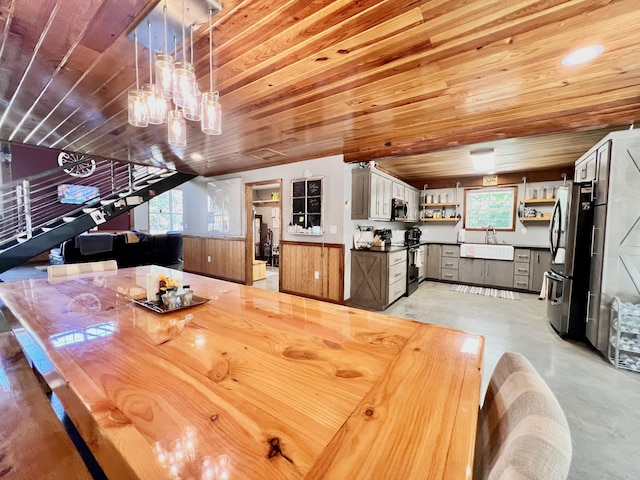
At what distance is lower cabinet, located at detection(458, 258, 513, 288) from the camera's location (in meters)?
5.34

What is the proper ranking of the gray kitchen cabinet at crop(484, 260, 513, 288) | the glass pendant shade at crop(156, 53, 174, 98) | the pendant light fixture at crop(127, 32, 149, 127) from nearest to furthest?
the glass pendant shade at crop(156, 53, 174, 98) < the pendant light fixture at crop(127, 32, 149, 127) < the gray kitchen cabinet at crop(484, 260, 513, 288)

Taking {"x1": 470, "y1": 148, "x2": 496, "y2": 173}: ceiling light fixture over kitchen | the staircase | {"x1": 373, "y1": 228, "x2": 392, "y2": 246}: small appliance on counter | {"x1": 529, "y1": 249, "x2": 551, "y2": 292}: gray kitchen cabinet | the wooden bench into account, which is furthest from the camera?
{"x1": 529, "y1": 249, "x2": 551, "y2": 292}: gray kitchen cabinet

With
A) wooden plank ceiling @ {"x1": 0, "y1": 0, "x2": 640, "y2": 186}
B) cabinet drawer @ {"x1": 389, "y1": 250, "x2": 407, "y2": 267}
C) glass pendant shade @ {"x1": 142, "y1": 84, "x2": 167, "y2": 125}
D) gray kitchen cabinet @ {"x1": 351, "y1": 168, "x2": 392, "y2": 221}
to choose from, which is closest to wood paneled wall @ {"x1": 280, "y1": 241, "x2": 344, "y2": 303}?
gray kitchen cabinet @ {"x1": 351, "y1": 168, "x2": 392, "y2": 221}

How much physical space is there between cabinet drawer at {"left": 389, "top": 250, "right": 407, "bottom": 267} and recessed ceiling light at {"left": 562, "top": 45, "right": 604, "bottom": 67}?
274cm

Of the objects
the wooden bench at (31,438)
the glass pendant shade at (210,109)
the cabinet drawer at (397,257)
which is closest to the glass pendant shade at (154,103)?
the glass pendant shade at (210,109)

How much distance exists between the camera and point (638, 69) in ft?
6.37

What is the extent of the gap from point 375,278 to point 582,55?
10.1 ft

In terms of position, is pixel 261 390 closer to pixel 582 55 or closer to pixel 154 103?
pixel 154 103

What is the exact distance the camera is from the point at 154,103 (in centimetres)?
163

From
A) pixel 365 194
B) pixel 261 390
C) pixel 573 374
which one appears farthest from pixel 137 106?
pixel 573 374

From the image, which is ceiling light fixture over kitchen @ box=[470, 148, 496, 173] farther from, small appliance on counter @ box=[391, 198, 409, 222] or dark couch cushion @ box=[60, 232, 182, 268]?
dark couch cushion @ box=[60, 232, 182, 268]

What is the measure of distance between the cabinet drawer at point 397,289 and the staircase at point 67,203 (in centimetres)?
519

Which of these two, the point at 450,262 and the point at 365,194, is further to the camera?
the point at 450,262

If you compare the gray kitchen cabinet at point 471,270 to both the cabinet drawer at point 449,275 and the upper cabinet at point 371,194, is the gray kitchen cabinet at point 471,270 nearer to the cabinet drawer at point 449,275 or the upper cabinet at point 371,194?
the cabinet drawer at point 449,275
